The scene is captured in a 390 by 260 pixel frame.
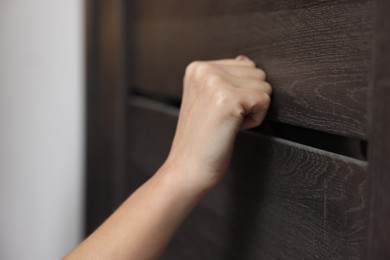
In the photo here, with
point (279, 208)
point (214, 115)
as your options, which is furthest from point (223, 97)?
point (279, 208)

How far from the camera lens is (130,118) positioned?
106cm

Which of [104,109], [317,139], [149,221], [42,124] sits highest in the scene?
[317,139]

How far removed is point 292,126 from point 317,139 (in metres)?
0.04

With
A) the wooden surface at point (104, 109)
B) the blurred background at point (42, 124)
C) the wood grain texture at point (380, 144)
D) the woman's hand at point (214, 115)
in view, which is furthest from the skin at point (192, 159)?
the blurred background at point (42, 124)

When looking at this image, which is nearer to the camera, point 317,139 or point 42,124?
point 317,139

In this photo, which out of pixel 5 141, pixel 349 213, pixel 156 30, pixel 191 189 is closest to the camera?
pixel 349 213

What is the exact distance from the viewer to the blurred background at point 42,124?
1.26 meters

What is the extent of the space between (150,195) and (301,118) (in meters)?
0.17

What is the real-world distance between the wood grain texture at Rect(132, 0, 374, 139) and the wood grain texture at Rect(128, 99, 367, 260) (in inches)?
1.4

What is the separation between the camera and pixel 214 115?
→ 559mm

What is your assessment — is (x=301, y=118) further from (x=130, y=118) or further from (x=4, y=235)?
(x=4, y=235)

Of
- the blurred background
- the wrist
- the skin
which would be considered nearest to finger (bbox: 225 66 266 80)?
the skin

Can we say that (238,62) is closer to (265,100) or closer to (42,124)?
(265,100)

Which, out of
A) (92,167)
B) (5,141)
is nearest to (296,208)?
(92,167)
